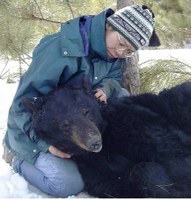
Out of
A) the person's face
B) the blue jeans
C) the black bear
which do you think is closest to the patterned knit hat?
the person's face

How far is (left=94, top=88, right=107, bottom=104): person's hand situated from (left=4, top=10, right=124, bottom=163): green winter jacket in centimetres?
8

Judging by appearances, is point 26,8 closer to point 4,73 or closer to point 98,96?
point 98,96

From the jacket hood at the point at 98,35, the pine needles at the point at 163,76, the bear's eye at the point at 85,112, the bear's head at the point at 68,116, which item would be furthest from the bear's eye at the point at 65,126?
the pine needles at the point at 163,76

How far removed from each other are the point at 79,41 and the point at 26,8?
2031 mm

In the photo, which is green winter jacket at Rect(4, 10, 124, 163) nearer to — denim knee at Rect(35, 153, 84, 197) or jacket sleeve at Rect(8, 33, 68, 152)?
jacket sleeve at Rect(8, 33, 68, 152)

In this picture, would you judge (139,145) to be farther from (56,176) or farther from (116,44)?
(116,44)

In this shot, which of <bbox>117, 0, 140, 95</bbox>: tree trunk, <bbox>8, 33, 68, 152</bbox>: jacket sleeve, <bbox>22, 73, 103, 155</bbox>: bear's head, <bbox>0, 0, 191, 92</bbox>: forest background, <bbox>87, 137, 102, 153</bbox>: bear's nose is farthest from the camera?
<bbox>0, 0, 191, 92</bbox>: forest background

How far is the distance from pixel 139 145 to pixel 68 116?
510mm

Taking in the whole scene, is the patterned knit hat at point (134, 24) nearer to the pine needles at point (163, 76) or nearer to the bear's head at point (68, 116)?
the bear's head at point (68, 116)

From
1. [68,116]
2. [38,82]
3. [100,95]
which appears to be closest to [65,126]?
[68,116]

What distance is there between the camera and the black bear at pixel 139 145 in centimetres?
282

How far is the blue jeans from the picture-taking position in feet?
10.1

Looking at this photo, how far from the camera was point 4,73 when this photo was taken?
27.0ft

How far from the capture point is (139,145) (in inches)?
116
